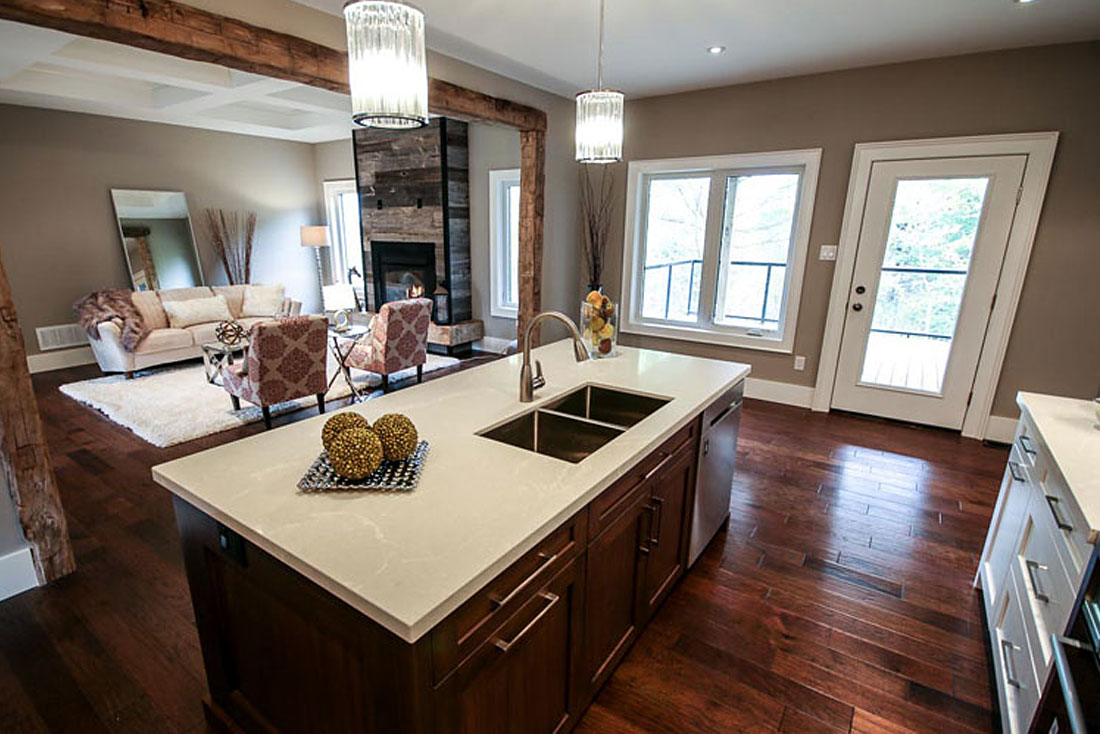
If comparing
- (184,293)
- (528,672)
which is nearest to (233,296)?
(184,293)

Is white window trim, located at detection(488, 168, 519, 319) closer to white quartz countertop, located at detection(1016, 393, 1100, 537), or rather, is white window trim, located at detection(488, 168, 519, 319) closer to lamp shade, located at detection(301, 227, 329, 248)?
lamp shade, located at detection(301, 227, 329, 248)

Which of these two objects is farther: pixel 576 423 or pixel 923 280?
pixel 923 280

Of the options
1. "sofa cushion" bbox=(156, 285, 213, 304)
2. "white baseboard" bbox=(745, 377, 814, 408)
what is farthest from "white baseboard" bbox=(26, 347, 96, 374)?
"white baseboard" bbox=(745, 377, 814, 408)

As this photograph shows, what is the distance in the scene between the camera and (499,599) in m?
1.05

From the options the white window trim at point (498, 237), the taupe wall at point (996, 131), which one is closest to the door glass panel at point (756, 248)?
the taupe wall at point (996, 131)

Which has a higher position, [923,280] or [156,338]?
[923,280]

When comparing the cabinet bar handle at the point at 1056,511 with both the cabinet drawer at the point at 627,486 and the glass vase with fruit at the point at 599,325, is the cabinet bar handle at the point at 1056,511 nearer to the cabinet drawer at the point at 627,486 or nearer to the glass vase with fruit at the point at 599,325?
the cabinet drawer at the point at 627,486

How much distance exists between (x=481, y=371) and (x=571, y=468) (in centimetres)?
103

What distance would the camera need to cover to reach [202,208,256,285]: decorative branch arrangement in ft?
21.5

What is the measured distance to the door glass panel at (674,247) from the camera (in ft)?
15.5

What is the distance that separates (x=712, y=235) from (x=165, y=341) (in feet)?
17.6

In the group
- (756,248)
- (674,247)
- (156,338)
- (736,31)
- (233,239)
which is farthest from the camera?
(233,239)

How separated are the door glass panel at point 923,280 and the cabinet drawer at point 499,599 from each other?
3.76 m

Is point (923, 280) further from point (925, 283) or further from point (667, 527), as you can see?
point (667, 527)
